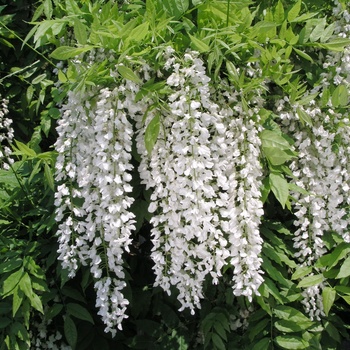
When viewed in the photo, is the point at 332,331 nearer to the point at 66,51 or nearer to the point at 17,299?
the point at 17,299

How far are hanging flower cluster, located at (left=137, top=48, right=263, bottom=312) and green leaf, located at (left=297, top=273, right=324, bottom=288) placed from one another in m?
0.31

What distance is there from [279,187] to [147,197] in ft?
1.77

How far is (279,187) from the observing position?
2049 mm

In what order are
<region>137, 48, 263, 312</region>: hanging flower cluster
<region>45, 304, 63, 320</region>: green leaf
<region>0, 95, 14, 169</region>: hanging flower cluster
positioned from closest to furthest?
1. <region>137, 48, 263, 312</region>: hanging flower cluster
2. <region>45, 304, 63, 320</region>: green leaf
3. <region>0, 95, 14, 169</region>: hanging flower cluster

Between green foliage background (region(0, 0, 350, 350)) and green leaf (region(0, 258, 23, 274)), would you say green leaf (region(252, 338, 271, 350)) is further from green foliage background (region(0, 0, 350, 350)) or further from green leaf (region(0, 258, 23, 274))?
green leaf (region(0, 258, 23, 274))

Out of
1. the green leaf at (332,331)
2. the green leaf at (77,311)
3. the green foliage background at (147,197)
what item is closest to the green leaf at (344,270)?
the green foliage background at (147,197)

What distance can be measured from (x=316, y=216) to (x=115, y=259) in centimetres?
86

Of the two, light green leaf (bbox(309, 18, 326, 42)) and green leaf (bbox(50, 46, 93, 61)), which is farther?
light green leaf (bbox(309, 18, 326, 42))

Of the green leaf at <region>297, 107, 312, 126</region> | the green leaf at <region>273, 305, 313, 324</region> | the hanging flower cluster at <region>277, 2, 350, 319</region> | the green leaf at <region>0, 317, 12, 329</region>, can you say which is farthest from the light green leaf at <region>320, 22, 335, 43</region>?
the green leaf at <region>0, 317, 12, 329</region>

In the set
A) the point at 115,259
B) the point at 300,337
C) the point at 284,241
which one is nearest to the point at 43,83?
the point at 115,259

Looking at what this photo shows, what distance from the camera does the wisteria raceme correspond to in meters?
1.92

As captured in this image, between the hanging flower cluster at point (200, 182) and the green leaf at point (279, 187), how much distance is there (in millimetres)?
60

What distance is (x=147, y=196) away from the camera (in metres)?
2.24

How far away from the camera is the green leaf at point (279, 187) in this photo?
204 cm
